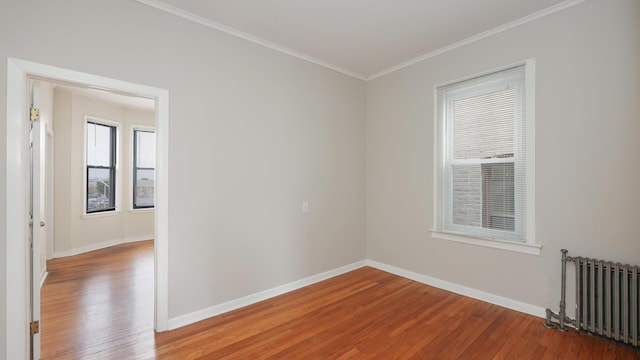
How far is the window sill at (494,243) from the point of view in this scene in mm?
2801

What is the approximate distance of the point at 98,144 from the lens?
5785 mm

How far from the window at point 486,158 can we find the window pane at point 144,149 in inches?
251

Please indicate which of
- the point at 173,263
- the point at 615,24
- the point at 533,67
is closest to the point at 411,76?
the point at 533,67

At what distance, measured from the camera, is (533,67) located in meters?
2.78

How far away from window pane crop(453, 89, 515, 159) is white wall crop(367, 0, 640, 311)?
10.9 inches

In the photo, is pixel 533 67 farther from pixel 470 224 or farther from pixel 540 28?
pixel 470 224

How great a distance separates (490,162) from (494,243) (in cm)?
89

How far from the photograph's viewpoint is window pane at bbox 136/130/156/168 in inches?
258

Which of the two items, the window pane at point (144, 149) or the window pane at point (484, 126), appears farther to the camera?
the window pane at point (144, 149)

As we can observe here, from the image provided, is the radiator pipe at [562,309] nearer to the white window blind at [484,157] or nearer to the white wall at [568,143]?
the white wall at [568,143]

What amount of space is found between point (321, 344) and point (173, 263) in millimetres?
1519

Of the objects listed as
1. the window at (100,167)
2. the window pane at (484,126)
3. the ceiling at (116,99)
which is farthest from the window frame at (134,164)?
the window pane at (484,126)

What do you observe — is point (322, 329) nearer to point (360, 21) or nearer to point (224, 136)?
point (224, 136)

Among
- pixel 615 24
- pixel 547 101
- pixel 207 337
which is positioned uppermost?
pixel 615 24
